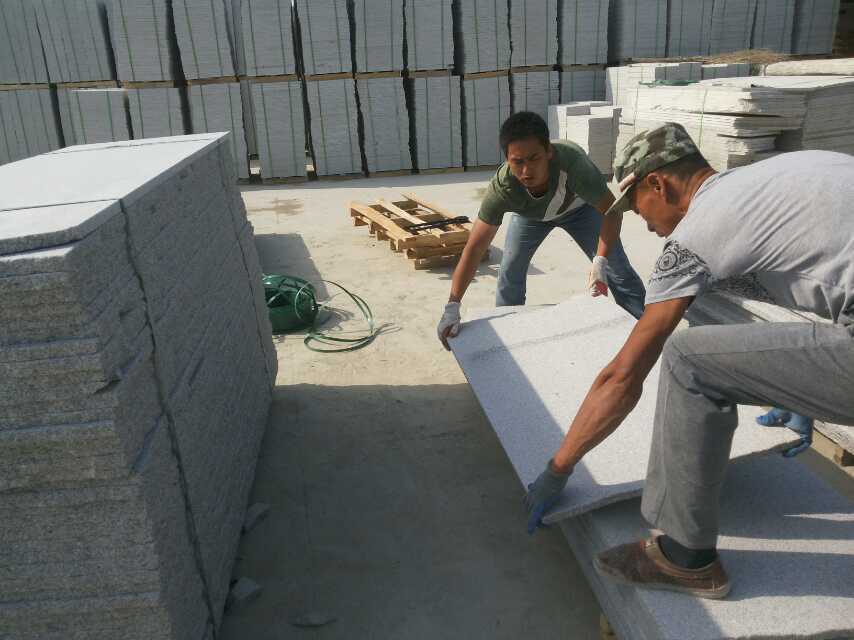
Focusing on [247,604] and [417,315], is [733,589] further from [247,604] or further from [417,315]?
[417,315]

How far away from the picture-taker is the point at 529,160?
12.3 ft

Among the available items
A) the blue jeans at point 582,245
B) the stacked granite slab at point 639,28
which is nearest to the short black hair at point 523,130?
the blue jeans at point 582,245

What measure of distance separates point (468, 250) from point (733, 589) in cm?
238

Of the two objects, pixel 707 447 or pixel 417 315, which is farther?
pixel 417 315

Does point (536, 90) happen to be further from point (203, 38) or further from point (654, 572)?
point (654, 572)

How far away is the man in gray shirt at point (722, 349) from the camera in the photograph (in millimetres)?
1982

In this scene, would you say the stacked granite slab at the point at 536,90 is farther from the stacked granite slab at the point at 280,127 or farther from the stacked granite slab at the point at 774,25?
the stacked granite slab at the point at 774,25

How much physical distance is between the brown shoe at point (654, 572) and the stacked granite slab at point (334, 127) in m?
10.6

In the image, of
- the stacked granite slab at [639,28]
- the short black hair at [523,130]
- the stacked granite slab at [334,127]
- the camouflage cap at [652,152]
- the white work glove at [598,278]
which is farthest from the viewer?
the stacked granite slab at [639,28]

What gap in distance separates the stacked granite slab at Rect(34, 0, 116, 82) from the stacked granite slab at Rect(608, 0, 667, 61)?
28.8ft

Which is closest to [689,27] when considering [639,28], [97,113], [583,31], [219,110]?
[639,28]

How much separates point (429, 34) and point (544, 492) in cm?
1066

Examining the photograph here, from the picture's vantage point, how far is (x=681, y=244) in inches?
82.4

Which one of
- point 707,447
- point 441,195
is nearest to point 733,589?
point 707,447
